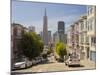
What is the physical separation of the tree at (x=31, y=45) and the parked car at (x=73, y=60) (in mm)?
433

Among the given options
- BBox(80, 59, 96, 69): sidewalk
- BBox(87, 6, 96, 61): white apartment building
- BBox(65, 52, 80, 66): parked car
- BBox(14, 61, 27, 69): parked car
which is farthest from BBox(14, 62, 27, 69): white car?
BBox(87, 6, 96, 61): white apartment building

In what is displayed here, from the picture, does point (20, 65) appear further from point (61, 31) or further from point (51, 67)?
point (61, 31)

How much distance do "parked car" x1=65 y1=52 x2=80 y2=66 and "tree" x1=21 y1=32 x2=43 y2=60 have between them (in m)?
0.43

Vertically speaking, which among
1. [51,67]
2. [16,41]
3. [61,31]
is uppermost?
[61,31]

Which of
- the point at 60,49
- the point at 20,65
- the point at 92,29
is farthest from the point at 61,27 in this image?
the point at 20,65

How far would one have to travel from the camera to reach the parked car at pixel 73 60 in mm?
2557

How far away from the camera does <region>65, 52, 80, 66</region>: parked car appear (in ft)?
8.39

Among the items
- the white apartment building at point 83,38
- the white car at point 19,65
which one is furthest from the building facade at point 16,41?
the white apartment building at point 83,38

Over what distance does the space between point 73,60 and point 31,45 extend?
65 centimetres

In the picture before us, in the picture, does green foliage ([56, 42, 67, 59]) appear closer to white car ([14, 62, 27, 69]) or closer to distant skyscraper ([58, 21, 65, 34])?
distant skyscraper ([58, 21, 65, 34])

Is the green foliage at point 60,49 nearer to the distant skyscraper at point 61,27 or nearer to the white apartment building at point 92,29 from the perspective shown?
the distant skyscraper at point 61,27

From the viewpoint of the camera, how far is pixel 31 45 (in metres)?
2.41
